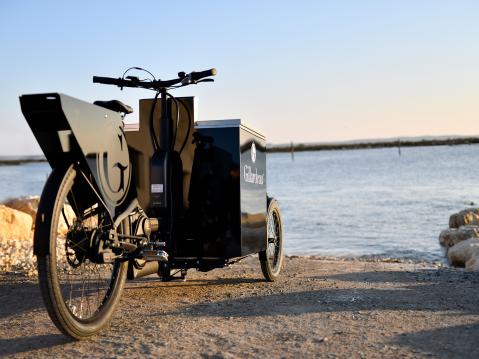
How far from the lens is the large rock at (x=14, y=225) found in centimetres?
1143

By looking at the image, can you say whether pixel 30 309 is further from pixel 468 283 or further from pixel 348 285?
pixel 468 283

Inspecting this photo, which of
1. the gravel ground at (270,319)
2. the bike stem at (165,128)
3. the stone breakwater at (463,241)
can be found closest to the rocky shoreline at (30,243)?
the stone breakwater at (463,241)

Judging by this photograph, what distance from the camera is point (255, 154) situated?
634 cm

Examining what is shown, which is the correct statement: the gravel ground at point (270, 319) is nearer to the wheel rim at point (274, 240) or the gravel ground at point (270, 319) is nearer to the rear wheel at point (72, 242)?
the rear wheel at point (72, 242)

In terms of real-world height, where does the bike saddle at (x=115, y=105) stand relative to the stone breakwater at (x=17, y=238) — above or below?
above

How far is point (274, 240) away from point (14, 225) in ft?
21.5

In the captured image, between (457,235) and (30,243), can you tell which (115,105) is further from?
(457,235)

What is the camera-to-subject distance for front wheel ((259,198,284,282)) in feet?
22.4

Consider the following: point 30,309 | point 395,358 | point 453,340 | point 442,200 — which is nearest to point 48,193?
point 30,309

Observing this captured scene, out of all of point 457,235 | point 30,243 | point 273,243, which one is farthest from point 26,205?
point 457,235

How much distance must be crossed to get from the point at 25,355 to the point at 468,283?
4755 mm

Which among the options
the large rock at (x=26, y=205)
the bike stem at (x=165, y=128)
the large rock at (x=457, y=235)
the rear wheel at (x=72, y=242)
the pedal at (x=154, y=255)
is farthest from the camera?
the large rock at (x=26, y=205)

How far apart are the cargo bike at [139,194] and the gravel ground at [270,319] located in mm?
289

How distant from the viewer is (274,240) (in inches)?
287
